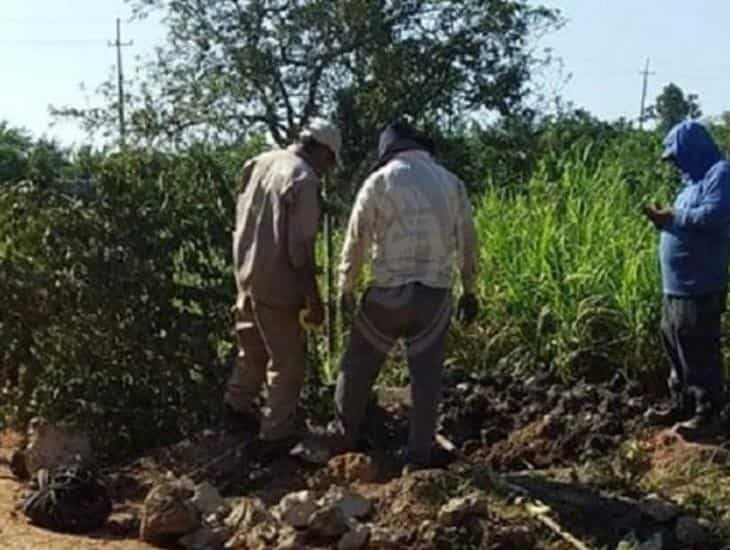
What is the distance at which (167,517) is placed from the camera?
243 inches

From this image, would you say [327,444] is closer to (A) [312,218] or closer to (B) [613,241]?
(A) [312,218]

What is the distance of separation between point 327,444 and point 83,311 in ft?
5.54

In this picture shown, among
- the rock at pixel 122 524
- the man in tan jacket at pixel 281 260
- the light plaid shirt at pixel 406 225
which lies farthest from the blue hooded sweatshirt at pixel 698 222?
the rock at pixel 122 524

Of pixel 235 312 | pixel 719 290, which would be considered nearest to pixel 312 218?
pixel 235 312

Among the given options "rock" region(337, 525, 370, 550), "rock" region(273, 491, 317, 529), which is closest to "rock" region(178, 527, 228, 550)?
"rock" region(273, 491, 317, 529)

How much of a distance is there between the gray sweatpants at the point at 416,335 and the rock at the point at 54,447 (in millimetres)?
1788

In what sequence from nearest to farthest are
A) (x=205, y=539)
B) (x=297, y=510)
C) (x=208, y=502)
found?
1. (x=297, y=510)
2. (x=205, y=539)
3. (x=208, y=502)

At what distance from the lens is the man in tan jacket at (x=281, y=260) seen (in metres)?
6.82

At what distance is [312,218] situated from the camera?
22.4ft

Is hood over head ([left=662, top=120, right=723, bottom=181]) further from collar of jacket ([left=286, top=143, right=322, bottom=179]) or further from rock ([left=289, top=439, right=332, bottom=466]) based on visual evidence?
rock ([left=289, top=439, right=332, bottom=466])

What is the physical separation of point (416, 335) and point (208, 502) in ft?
4.33

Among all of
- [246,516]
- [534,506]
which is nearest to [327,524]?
[246,516]

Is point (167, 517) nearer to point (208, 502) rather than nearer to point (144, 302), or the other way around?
point (208, 502)

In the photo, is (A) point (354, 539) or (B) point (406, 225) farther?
(B) point (406, 225)
